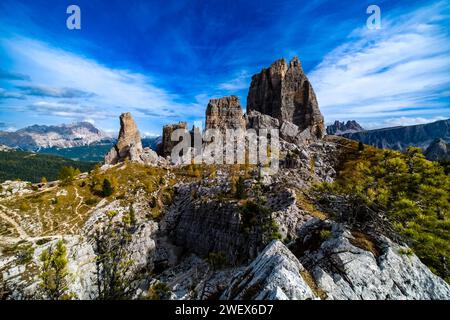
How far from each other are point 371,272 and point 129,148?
14333cm

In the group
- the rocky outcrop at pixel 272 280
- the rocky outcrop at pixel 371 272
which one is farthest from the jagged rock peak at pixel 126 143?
the rocky outcrop at pixel 371 272

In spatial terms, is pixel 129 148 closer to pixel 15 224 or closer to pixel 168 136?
pixel 168 136

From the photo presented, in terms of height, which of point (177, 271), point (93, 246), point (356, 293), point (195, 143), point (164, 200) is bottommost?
point (177, 271)

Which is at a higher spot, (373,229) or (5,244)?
(373,229)

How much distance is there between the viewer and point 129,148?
Result: 137375 millimetres

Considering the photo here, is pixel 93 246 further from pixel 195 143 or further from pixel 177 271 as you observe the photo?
pixel 195 143

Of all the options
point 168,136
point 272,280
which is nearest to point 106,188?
point 168,136

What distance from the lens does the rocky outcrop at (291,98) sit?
15125cm

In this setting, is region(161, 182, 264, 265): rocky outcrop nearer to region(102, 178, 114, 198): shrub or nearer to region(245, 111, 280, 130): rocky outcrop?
region(102, 178, 114, 198): shrub

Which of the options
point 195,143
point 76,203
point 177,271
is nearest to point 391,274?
point 177,271

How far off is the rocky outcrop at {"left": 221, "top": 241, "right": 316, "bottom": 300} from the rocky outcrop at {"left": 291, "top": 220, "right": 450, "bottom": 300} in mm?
2139

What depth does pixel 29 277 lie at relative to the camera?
46625 mm

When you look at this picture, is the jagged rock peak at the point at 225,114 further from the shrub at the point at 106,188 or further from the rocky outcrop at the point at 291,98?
the shrub at the point at 106,188
